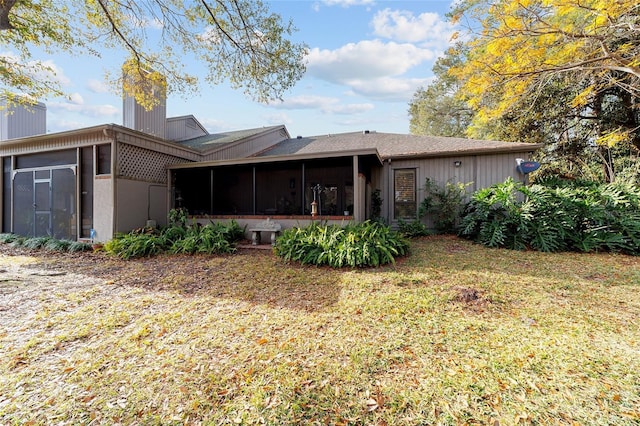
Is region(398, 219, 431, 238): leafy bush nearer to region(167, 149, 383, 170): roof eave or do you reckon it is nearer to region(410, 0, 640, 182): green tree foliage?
region(167, 149, 383, 170): roof eave

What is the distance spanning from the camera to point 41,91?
9547mm

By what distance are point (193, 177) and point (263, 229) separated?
383cm

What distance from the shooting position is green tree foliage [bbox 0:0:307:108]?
24.1 ft

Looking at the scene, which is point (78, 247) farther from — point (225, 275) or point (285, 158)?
point (285, 158)

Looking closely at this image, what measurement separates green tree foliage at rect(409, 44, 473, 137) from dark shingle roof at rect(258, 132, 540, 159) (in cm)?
977

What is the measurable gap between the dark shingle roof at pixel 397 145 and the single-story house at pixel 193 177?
0.04 metres

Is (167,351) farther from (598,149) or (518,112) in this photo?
(598,149)

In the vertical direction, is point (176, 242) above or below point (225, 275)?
above

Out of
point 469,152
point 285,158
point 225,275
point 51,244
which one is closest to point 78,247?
point 51,244

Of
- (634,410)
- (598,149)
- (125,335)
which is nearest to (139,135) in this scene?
(125,335)

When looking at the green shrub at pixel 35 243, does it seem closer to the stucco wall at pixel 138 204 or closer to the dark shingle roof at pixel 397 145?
the stucco wall at pixel 138 204

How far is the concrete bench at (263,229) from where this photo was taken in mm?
7379

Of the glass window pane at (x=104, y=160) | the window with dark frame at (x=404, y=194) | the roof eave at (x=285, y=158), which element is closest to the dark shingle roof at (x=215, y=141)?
the roof eave at (x=285, y=158)

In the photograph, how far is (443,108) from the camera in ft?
64.6
